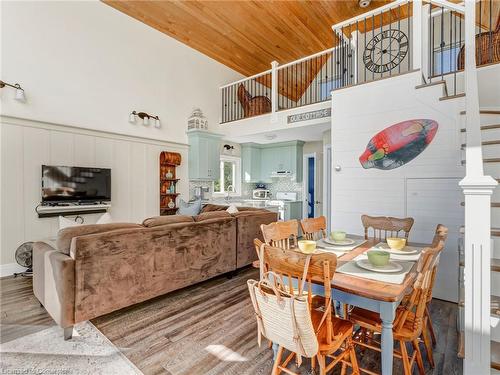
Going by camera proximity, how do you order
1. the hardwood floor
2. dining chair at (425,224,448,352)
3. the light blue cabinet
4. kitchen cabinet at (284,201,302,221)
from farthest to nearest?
the light blue cabinet < kitchen cabinet at (284,201,302,221) < the hardwood floor < dining chair at (425,224,448,352)

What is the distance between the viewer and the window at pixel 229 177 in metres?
7.27

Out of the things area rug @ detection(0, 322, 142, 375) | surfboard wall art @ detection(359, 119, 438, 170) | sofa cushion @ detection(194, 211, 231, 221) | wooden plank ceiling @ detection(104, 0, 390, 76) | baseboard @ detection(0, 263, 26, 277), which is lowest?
area rug @ detection(0, 322, 142, 375)

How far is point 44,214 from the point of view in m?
4.04

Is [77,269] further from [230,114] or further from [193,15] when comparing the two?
[230,114]

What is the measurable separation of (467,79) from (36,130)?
523cm

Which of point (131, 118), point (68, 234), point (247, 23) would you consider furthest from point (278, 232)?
point (247, 23)

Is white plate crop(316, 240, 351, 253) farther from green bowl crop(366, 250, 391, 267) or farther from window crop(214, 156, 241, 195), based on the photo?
window crop(214, 156, 241, 195)

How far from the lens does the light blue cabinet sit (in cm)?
716

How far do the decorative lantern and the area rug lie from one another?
4.64m

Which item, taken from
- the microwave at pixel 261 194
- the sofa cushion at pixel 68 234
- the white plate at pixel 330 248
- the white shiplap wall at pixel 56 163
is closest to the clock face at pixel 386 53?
the white plate at pixel 330 248

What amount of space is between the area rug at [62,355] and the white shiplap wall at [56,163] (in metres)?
2.28

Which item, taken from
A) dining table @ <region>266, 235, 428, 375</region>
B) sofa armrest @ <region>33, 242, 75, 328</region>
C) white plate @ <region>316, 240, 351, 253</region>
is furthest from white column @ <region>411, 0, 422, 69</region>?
sofa armrest @ <region>33, 242, 75, 328</region>

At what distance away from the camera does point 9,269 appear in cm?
370

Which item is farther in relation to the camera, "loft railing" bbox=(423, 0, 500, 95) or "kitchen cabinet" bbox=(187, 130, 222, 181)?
"kitchen cabinet" bbox=(187, 130, 222, 181)
